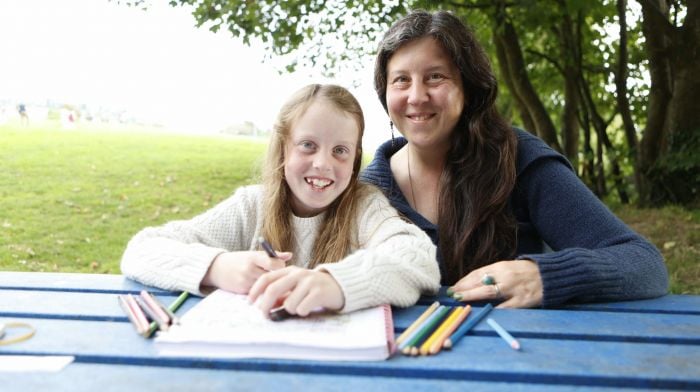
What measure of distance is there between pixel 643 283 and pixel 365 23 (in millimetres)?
4658

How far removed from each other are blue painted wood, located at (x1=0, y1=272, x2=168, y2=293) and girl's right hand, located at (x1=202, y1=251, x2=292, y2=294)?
0.17 metres

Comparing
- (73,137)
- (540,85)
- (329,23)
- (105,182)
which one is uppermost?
(329,23)

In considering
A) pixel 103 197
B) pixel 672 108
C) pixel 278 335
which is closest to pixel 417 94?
pixel 278 335

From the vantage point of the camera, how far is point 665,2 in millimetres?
5254

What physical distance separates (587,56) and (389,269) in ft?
20.7

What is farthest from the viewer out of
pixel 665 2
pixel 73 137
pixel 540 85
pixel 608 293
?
pixel 540 85

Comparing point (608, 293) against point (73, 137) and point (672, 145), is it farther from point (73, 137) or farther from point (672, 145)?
point (73, 137)

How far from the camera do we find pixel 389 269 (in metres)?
1.64

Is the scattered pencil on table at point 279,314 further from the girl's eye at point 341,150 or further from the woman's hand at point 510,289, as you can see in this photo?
the girl's eye at point 341,150

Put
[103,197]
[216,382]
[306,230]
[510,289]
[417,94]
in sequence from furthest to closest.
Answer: [103,197]
[417,94]
[306,230]
[510,289]
[216,382]

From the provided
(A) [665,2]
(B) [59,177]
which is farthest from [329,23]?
(B) [59,177]

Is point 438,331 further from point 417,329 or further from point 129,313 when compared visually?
point 129,313

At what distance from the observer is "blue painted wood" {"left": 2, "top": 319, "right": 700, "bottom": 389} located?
1.20 meters

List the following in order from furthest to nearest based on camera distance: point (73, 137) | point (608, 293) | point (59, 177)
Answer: point (73, 137) < point (59, 177) < point (608, 293)
